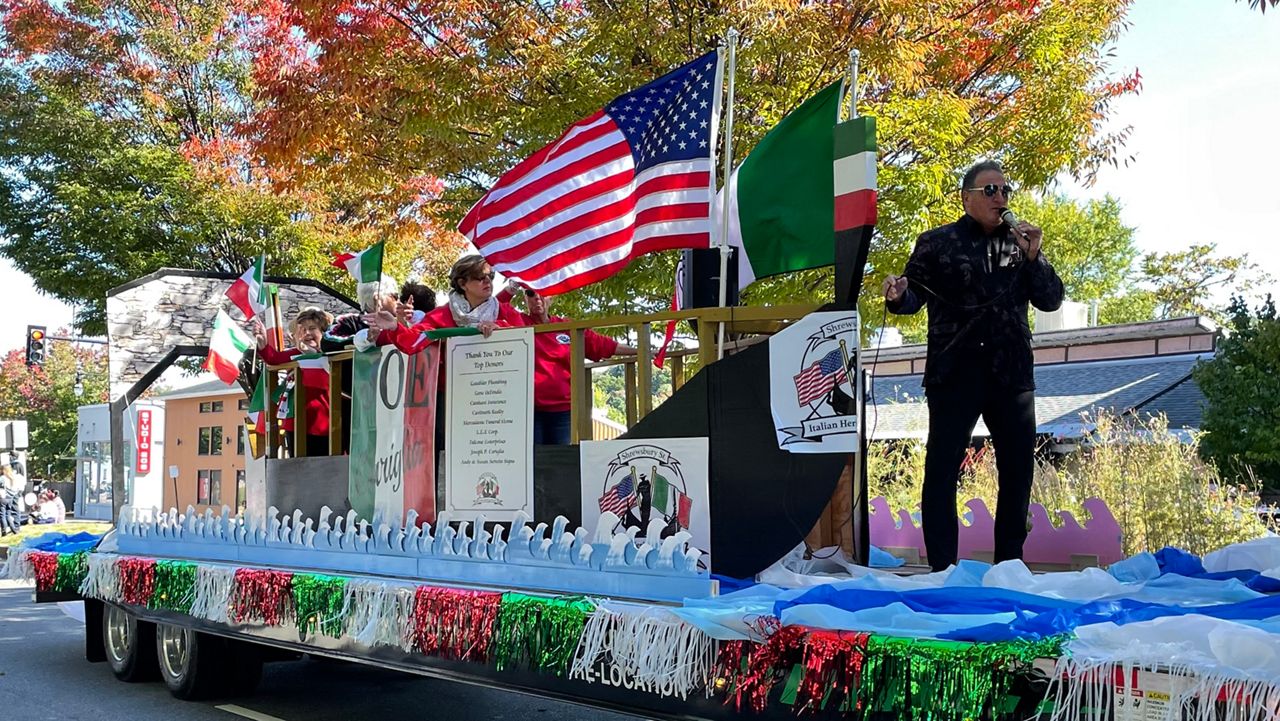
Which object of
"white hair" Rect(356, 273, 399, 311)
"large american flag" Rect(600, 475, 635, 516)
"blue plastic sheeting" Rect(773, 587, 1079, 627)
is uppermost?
"white hair" Rect(356, 273, 399, 311)

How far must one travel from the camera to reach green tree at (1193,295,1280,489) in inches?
484

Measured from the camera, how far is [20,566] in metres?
8.62

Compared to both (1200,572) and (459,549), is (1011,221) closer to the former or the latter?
(1200,572)

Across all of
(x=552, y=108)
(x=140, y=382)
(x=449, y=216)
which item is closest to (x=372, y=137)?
(x=449, y=216)

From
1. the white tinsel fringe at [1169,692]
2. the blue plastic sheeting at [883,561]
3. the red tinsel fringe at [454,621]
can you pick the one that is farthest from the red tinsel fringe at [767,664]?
the blue plastic sheeting at [883,561]

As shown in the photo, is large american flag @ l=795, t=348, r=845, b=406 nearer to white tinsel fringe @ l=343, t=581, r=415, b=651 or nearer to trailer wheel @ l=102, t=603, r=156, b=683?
white tinsel fringe @ l=343, t=581, r=415, b=651

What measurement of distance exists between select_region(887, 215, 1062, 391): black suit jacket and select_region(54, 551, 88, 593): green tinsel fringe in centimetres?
584

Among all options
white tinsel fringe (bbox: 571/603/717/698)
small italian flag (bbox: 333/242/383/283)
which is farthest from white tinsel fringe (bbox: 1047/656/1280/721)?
small italian flag (bbox: 333/242/383/283)

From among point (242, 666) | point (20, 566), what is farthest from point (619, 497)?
point (20, 566)

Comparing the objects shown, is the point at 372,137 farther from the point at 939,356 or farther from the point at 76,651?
the point at 939,356

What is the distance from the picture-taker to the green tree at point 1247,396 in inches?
484

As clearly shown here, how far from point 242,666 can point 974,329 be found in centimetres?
478

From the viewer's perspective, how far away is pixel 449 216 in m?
11.0

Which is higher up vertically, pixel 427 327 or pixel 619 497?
pixel 427 327
